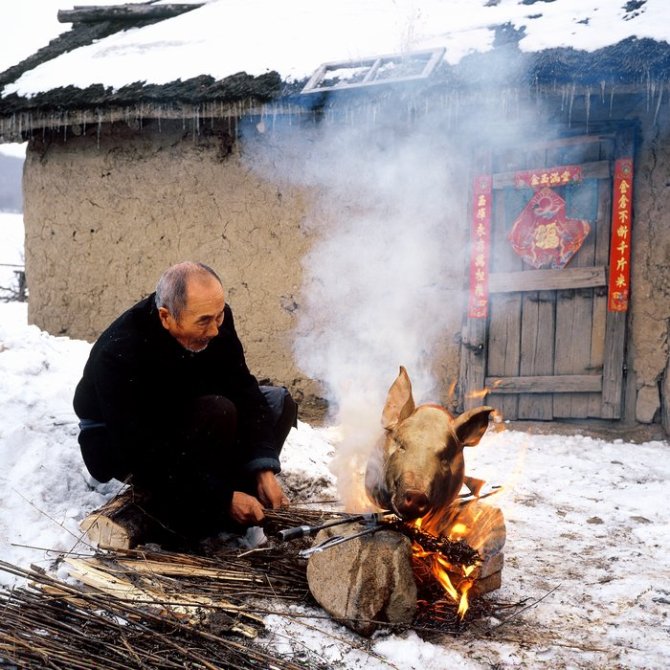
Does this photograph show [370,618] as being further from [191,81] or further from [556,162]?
[191,81]

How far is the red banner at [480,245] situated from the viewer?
20.0 feet

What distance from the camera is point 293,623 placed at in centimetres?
239

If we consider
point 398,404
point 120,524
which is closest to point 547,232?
point 398,404

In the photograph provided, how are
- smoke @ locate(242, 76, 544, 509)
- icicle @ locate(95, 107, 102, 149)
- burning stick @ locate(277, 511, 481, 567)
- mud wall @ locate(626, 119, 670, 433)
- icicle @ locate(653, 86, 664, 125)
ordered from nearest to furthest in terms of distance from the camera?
burning stick @ locate(277, 511, 481, 567) < icicle @ locate(653, 86, 664, 125) < mud wall @ locate(626, 119, 670, 433) < smoke @ locate(242, 76, 544, 509) < icicle @ locate(95, 107, 102, 149)

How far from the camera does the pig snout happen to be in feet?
8.32

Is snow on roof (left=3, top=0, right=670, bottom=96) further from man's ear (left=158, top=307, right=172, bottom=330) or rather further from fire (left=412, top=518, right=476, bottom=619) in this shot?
fire (left=412, top=518, right=476, bottom=619)

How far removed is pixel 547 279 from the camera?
596 centimetres

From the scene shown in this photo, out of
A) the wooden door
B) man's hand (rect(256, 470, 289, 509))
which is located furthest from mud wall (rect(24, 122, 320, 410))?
man's hand (rect(256, 470, 289, 509))

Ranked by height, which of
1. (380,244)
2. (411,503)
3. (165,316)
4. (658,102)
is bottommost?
(411,503)

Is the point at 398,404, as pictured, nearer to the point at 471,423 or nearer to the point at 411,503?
the point at 471,423

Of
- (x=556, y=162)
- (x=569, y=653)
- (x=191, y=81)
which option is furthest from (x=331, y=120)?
(x=569, y=653)

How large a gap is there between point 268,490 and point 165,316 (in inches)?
38.7

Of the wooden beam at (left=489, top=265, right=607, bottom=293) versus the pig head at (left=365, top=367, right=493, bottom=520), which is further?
the wooden beam at (left=489, top=265, right=607, bottom=293)

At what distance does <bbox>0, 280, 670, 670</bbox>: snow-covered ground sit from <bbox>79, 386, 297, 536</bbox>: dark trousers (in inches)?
15.1
